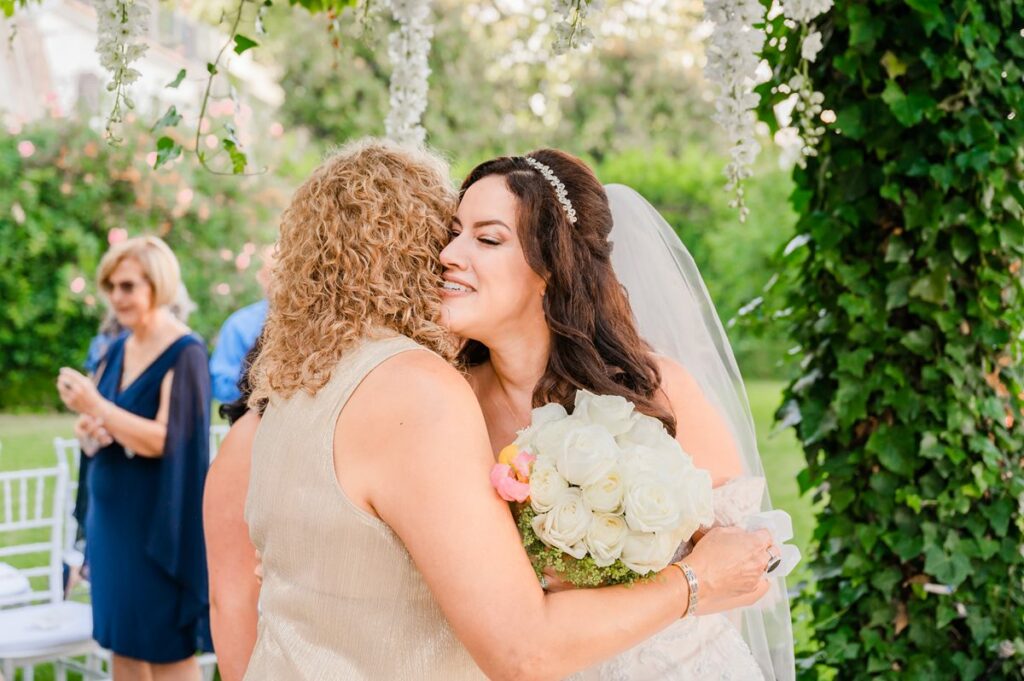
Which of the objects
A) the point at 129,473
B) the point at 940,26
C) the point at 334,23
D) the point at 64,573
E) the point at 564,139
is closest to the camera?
the point at 334,23

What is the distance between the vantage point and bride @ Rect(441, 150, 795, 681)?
7.29ft

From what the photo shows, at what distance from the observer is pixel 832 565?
3.50m

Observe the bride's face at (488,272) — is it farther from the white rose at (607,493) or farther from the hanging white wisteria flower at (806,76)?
the hanging white wisteria flower at (806,76)

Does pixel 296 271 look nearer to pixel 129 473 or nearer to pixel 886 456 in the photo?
pixel 886 456

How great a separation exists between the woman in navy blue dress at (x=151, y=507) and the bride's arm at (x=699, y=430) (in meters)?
2.46

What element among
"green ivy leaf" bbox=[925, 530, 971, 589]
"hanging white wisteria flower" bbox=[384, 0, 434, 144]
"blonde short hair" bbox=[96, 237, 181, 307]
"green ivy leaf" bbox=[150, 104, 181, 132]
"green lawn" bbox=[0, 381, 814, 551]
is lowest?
"green lawn" bbox=[0, 381, 814, 551]

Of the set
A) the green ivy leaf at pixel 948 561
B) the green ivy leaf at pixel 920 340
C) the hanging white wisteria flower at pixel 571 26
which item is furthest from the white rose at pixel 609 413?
the green ivy leaf at pixel 948 561

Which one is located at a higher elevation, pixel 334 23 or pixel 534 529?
pixel 334 23

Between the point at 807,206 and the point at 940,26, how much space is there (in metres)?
0.66

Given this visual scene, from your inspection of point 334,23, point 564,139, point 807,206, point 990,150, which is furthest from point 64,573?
point 564,139

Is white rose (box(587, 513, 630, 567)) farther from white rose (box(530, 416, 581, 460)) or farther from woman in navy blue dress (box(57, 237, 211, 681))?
woman in navy blue dress (box(57, 237, 211, 681))

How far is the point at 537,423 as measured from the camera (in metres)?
1.97

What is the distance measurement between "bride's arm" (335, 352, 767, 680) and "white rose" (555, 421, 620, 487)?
144mm

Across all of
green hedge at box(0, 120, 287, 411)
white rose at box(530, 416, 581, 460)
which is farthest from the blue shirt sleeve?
green hedge at box(0, 120, 287, 411)
